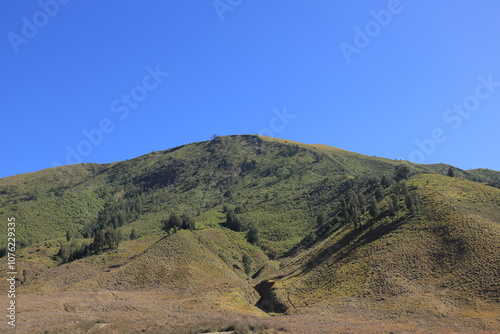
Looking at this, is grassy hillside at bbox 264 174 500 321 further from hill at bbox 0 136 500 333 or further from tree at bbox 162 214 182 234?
tree at bbox 162 214 182 234

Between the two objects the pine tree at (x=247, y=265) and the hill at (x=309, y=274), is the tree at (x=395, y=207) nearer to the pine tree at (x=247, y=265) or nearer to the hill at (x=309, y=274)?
the hill at (x=309, y=274)

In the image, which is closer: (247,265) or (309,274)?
(309,274)

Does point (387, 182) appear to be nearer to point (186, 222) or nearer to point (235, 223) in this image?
point (235, 223)

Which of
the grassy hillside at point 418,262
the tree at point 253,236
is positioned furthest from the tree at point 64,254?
the grassy hillside at point 418,262

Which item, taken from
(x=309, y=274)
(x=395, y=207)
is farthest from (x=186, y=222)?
(x=395, y=207)

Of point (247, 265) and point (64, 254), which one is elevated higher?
point (64, 254)

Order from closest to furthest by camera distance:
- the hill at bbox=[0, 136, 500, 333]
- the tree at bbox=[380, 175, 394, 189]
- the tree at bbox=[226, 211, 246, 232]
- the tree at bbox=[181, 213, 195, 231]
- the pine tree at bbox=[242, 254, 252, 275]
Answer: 1. the hill at bbox=[0, 136, 500, 333]
2. the pine tree at bbox=[242, 254, 252, 275]
3. the tree at bbox=[181, 213, 195, 231]
4. the tree at bbox=[380, 175, 394, 189]
5. the tree at bbox=[226, 211, 246, 232]

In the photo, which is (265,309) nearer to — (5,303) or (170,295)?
(170,295)

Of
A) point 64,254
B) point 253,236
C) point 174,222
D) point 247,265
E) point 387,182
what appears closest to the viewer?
point 64,254

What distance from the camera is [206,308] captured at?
147 feet

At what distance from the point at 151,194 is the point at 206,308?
150 metres

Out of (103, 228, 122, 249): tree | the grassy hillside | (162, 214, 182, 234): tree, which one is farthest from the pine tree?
(103, 228, 122, 249): tree

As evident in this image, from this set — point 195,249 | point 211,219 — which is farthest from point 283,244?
point 195,249

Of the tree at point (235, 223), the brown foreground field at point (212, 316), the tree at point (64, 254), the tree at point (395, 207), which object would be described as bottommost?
the brown foreground field at point (212, 316)
